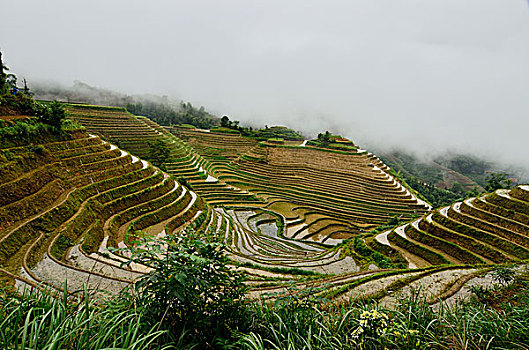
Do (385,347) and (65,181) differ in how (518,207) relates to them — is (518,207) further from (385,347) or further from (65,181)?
(65,181)

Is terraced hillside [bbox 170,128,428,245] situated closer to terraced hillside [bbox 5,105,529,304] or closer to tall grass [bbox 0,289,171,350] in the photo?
terraced hillside [bbox 5,105,529,304]

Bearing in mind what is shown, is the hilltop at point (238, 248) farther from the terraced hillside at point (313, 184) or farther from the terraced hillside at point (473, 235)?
the terraced hillside at point (313, 184)

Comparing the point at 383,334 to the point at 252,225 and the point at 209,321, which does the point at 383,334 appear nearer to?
the point at 209,321

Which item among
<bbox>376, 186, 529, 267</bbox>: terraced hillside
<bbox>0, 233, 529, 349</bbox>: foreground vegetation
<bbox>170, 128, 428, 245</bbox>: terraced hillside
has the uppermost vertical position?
Result: <bbox>0, 233, 529, 349</bbox>: foreground vegetation

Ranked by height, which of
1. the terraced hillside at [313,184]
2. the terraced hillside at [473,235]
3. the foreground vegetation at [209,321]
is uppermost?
the foreground vegetation at [209,321]

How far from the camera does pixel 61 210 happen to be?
38.3 ft

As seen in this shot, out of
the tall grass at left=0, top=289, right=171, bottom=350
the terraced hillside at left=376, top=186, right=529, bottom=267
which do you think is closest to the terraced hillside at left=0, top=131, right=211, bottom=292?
the tall grass at left=0, top=289, right=171, bottom=350

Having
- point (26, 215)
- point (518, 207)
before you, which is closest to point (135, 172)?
point (26, 215)

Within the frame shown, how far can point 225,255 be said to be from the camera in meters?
3.61

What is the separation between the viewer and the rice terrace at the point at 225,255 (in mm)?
2738

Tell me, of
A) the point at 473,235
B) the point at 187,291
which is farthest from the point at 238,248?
the point at 473,235

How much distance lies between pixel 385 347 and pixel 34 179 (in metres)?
16.8

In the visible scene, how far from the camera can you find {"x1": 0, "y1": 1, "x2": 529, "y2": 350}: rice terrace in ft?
8.98

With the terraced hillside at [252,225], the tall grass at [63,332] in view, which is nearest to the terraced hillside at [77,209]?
the terraced hillside at [252,225]
